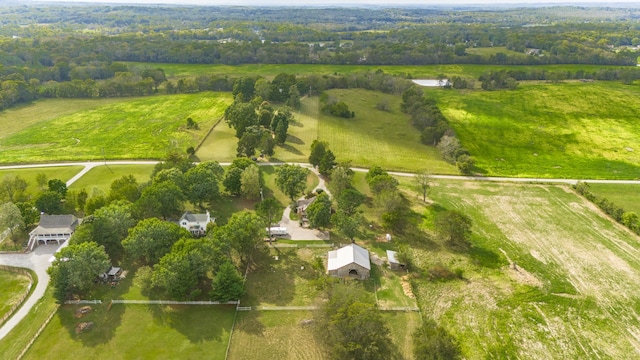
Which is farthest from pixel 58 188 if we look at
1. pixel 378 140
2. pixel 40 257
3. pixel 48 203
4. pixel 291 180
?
pixel 378 140

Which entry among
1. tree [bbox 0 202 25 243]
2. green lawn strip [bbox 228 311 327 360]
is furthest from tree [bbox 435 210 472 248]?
tree [bbox 0 202 25 243]

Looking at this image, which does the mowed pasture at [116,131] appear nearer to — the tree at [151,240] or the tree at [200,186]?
the tree at [200,186]

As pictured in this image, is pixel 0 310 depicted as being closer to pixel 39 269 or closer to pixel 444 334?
pixel 39 269

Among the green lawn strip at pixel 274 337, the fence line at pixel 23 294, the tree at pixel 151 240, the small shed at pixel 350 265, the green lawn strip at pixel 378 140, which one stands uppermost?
the tree at pixel 151 240

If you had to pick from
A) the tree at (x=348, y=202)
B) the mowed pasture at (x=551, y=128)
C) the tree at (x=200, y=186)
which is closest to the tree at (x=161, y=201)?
the tree at (x=200, y=186)

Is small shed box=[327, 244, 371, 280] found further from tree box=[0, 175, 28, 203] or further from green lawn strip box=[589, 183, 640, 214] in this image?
tree box=[0, 175, 28, 203]

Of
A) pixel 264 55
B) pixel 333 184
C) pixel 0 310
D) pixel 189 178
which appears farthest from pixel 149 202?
pixel 264 55
